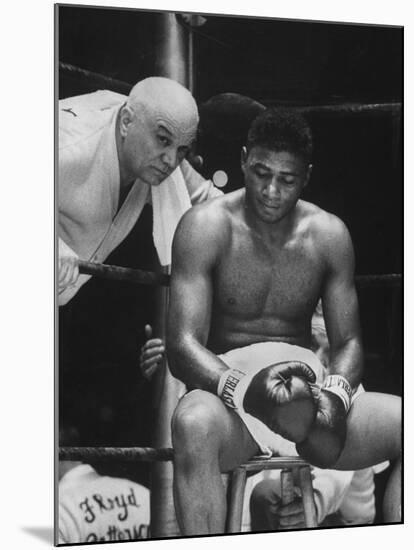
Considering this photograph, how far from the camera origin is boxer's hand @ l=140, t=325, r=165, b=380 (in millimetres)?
7895

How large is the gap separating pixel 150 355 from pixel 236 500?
96cm

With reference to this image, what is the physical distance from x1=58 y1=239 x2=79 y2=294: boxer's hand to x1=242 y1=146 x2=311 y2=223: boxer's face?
106 centimetres

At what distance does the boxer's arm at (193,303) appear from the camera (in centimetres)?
796

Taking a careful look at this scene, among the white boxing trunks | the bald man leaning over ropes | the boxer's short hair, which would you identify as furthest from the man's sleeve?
the white boxing trunks

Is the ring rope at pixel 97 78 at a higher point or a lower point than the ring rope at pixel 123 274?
higher

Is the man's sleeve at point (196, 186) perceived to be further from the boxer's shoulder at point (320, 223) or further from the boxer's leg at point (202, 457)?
the boxer's leg at point (202, 457)

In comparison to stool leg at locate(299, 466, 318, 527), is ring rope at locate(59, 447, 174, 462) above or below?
above

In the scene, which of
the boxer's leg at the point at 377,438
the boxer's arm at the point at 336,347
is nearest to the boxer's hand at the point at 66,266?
the boxer's arm at the point at 336,347

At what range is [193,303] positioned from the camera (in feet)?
26.2

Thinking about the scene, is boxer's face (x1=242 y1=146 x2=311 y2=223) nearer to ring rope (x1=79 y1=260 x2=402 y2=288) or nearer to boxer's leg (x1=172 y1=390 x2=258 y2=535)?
ring rope (x1=79 y1=260 x2=402 y2=288)

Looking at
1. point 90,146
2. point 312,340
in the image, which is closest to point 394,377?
point 312,340

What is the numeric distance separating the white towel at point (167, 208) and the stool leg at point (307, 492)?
1.44 metres

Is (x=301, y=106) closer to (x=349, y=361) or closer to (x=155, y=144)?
(x=155, y=144)

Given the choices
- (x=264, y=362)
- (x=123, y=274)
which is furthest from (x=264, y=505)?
(x=123, y=274)
